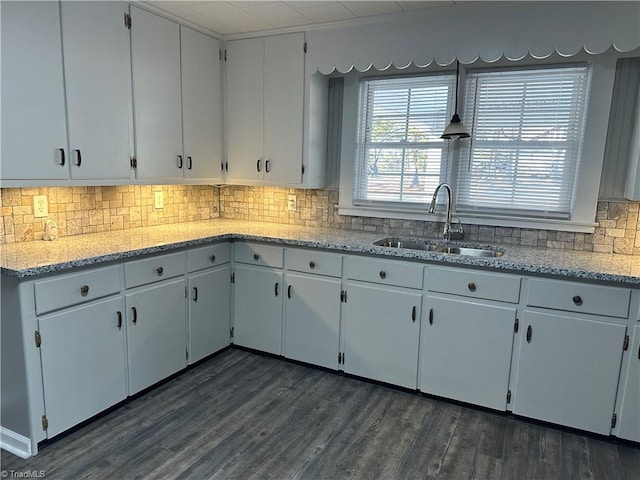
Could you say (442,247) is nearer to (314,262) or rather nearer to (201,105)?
(314,262)

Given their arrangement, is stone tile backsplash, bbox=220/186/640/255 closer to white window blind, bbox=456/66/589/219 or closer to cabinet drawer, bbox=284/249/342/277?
white window blind, bbox=456/66/589/219

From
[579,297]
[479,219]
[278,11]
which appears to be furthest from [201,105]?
[579,297]

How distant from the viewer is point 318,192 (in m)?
3.51

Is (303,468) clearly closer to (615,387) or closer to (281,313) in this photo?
(281,313)

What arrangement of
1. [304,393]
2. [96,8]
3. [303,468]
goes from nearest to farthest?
[303,468]
[96,8]
[304,393]

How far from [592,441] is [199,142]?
10.1 ft

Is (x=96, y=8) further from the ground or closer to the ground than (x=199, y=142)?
further from the ground

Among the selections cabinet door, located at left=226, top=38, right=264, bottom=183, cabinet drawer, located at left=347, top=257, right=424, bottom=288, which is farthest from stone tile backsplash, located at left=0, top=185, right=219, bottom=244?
cabinet drawer, located at left=347, top=257, right=424, bottom=288

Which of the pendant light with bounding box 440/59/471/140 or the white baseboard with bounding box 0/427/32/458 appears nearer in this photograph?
the white baseboard with bounding box 0/427/32/458

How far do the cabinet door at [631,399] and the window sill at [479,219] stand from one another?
0.77 m

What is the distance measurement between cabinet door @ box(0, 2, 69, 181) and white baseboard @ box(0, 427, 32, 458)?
4.07 feet

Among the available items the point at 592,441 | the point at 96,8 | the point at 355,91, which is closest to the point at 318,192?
the point at 355,91

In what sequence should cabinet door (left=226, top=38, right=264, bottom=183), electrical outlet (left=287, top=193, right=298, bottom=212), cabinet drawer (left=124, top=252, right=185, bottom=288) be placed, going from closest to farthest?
cabinet drawer (left=124, top=252, right=185, bottom=288), cabinet door (left=226, top=38, right=264, bottom=183), electrical outlet (left=287, top=193, right=298, bottom=212)

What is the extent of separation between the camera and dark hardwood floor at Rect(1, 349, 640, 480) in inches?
81.3
